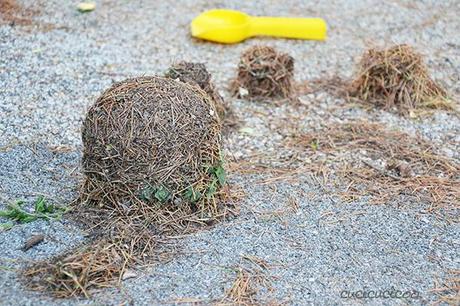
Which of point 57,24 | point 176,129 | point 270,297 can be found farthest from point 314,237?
point 57,24

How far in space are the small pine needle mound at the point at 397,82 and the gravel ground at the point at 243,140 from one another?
5.7 inches

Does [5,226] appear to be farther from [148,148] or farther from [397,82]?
[397,82]

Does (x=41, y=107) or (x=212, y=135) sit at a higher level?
(x=212, y=135)

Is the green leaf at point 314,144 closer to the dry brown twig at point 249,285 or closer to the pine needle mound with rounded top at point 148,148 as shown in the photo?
the pine needle mound with rounded top at point 148,148

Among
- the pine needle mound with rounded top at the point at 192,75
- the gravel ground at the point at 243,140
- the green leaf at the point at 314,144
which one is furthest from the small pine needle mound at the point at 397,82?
the pine needle mound with rounded top at the point at 192,75

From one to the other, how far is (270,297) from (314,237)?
0.57 m

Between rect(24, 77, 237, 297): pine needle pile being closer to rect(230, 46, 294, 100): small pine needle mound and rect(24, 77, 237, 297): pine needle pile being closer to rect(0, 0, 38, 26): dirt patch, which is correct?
rect(230, 46, 294, 100): small pine needle mound

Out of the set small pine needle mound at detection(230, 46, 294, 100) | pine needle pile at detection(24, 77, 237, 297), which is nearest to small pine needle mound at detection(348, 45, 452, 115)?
small pine needle mound at detection(230, 46, 294, 100)

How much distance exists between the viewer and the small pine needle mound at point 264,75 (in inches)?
201

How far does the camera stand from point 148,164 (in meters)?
3.42

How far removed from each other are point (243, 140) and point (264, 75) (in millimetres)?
679

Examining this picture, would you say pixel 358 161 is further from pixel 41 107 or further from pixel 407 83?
pixel 41 107

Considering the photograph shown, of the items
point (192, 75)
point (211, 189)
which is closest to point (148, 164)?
point (211, 189)

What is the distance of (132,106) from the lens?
3463 mm
